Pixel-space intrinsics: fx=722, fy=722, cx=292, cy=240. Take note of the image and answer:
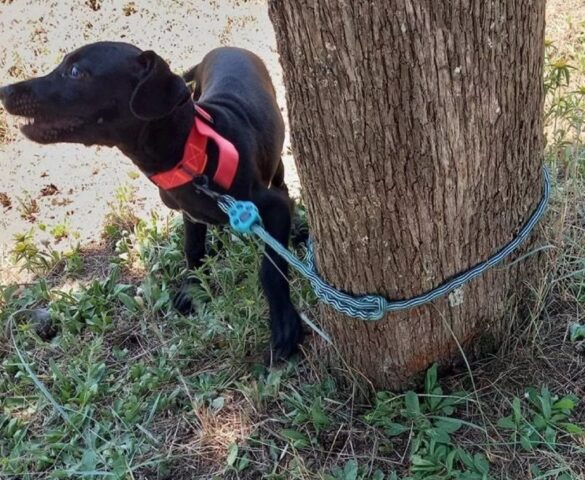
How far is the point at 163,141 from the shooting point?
7.59ft

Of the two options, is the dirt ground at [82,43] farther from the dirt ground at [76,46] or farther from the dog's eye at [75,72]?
the dog's eye at [75,72]

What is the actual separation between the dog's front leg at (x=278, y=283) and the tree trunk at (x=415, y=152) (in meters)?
0.29

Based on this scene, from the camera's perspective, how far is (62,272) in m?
3.07

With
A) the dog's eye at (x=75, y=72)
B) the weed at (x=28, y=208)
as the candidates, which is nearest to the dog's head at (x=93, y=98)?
the dog's eye at (x=75, y=72)

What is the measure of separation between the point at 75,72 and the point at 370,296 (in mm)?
1225

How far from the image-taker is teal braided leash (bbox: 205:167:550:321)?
5.78 feet

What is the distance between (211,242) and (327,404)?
1.09 meters

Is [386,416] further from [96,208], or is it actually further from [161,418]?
[96,208]

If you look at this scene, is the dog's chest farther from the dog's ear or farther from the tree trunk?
the tree trunk

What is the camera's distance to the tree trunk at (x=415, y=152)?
4.56ft

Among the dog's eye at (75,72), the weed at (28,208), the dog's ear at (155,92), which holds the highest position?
the dog's eye at (75,72)

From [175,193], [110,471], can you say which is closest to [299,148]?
[175,193]

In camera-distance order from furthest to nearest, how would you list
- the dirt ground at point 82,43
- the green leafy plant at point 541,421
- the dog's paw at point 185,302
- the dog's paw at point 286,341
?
the dirt ground at point 82,43 → the dog's paw at point 185,302 → the dog's paw at point 286,341 → the green leafy plant at point 541,421

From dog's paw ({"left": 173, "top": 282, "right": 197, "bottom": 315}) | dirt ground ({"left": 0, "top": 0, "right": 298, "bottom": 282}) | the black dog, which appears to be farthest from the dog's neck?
dirt ground ({"left": 0, "top": 0, "right": 298, "bottom": 282})
